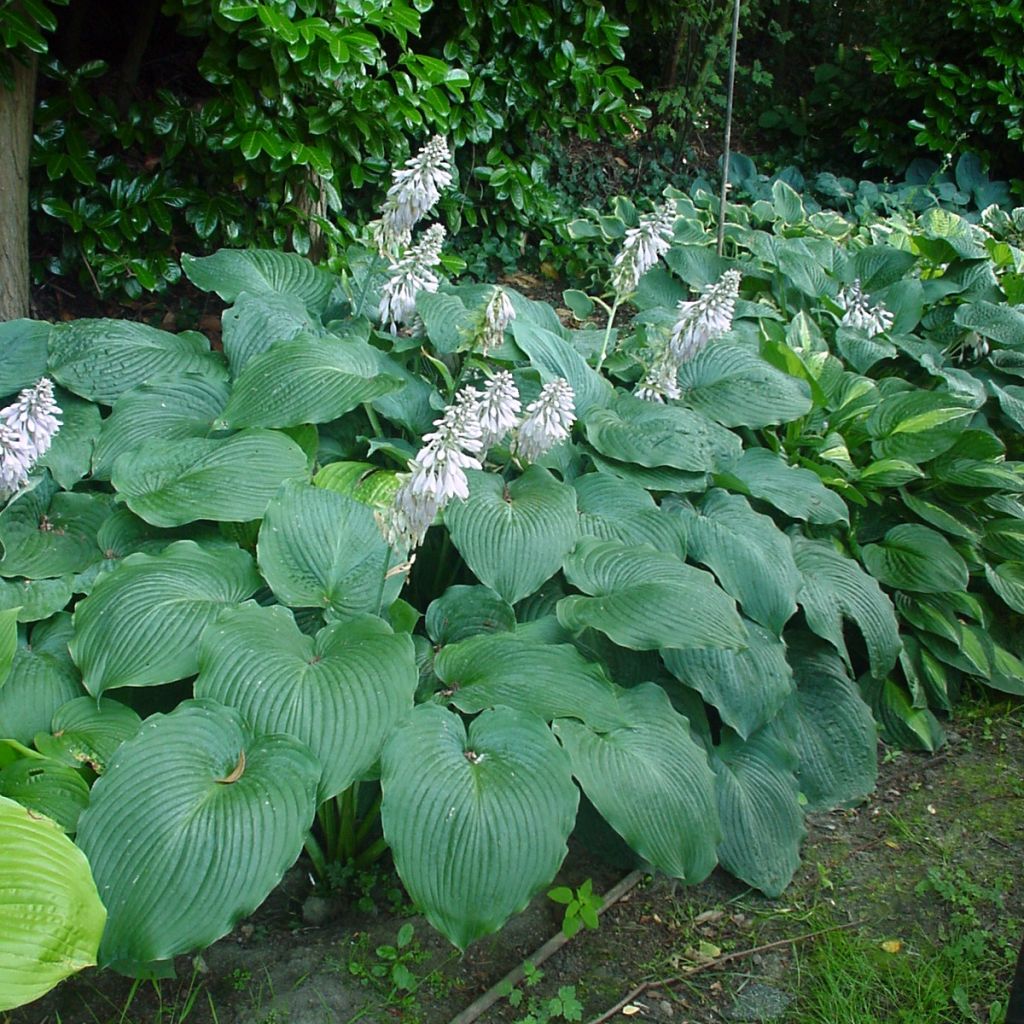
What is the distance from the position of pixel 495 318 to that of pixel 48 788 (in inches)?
61.0

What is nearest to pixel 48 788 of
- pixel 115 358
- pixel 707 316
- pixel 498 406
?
pixel 498 406

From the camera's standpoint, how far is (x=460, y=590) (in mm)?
2514

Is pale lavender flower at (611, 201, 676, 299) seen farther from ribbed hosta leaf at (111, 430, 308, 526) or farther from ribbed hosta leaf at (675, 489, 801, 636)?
ribbed hosta leaf at (111, 430, 308, 526)

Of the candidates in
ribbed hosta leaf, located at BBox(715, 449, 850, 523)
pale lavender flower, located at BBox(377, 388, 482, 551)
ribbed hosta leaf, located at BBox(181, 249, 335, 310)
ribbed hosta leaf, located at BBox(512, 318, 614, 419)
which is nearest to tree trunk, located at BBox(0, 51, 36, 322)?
ribbed hosta leaf, located at BBox(181, 249, 335, 310)

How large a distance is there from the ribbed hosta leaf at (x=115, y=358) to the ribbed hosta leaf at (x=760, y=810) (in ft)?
5.97

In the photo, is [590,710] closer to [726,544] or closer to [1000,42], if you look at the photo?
[726,544]

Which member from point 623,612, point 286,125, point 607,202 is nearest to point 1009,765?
point 623,612

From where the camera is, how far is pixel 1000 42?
6.82 m

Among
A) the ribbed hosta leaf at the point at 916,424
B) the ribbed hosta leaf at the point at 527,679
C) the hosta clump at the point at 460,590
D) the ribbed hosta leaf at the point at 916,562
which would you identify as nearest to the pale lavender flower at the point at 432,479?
the hosta clump at the point at 460,590

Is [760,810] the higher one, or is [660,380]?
[660,380]

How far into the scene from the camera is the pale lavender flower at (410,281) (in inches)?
120

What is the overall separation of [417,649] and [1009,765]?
1872 mm

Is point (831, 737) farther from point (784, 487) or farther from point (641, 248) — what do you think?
point (641, 248)

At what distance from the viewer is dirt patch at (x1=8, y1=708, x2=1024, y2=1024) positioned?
6.82ft
